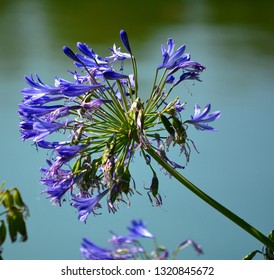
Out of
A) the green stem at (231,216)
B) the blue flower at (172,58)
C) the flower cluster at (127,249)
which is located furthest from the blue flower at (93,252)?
the blue flower at (172,58)

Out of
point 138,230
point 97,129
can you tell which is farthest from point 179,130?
point 138,230

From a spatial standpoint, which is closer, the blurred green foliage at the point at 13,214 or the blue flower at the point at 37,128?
the blurred green foliage at the point at 13,214

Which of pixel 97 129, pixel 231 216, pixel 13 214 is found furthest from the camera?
pixel 97 129

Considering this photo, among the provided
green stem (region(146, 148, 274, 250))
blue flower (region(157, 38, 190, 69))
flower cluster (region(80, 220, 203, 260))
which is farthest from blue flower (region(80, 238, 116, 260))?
blue flower (region(157, 38, 190, 69))

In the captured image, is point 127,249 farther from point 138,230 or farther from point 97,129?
point 97,129

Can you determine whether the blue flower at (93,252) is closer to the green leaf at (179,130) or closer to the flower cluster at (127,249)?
the flower cluster at (127,249)

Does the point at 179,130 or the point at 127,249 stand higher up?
the point at 179,130

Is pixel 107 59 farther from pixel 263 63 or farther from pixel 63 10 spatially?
pixel 63 10

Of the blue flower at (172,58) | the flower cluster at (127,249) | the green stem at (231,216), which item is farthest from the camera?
the blue flower at (172,58)

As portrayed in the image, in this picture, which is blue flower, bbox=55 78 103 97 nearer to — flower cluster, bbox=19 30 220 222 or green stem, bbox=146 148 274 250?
flower cluster, bbox=19 30 220 222

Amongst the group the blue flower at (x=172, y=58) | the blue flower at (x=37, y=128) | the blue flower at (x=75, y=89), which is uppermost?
the blue flower at (x=172, y=58)
